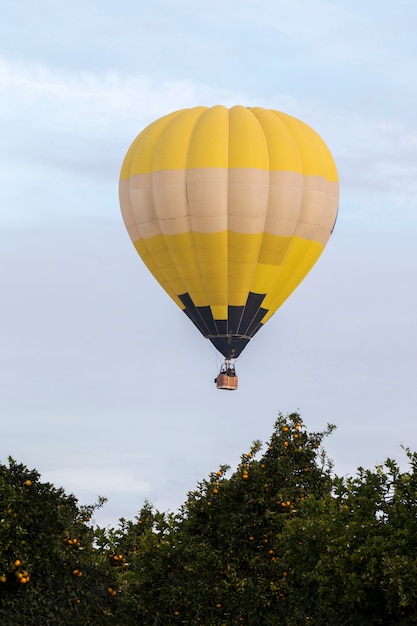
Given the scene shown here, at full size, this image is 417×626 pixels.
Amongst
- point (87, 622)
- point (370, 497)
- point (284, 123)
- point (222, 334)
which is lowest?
point (87, 622)

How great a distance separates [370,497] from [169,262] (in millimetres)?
27784

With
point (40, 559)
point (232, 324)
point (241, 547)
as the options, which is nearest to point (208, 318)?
point (232, 324)

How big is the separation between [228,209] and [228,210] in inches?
2.1

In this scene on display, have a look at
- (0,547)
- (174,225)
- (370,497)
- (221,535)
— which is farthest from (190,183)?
(0,547)

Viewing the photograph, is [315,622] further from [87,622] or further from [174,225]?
[174,225]

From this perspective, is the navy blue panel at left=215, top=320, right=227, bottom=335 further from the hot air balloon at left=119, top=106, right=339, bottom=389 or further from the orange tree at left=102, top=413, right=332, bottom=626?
the orange tree at left=102, top=413, right=332, bottom=626

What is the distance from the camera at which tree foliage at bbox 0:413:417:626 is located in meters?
32.8

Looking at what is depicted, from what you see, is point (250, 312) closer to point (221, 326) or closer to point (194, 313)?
point (221, 326)

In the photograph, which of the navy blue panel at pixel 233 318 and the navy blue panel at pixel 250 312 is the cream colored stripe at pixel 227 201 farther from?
the navy blue panel at pixel 233 318

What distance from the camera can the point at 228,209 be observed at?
6128 centimetres

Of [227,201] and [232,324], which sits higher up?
[227,201]

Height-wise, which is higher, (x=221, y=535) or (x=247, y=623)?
(x=221, y=535)

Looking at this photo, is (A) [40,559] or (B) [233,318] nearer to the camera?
(A) [40,559]

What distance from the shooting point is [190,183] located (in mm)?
61094
